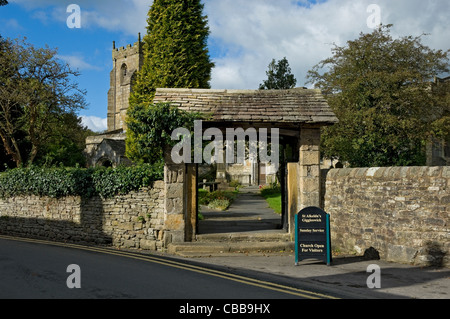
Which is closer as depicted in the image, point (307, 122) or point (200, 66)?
point (307, 122)

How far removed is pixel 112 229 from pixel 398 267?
8.22 metres

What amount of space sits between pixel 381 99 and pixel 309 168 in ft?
27.3

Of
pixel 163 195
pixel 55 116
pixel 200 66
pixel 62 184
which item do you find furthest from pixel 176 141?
pixel 55 116

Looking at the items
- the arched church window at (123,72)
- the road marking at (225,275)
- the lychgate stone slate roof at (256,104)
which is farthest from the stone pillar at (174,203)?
the arched church window at (123,72)

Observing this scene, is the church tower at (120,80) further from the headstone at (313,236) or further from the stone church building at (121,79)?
the headstone at (313,236)

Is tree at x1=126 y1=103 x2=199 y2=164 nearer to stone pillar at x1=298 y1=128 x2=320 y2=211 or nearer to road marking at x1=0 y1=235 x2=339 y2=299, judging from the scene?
road marking at x1=0 y1=235 x2=339 y2=299

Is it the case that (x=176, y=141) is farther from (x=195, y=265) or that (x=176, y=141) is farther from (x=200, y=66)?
(x=200, y=66)

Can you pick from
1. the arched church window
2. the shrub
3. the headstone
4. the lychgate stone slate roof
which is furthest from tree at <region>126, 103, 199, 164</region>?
the arched church window

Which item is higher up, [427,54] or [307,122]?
[427,54]

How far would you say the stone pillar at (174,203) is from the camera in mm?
10531

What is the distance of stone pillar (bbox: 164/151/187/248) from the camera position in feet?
34.6

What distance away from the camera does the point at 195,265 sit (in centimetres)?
845

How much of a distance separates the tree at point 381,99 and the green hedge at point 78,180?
342 inches

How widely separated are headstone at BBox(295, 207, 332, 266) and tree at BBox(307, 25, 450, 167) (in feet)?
23.4
